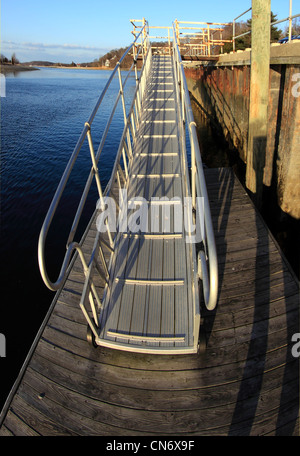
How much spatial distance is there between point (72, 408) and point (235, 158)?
8448mm

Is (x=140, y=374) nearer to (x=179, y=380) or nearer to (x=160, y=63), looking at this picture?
(x=179, y=380)

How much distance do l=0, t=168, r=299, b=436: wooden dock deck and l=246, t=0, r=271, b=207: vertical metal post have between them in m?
2.70

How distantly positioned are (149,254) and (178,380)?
1.39 m

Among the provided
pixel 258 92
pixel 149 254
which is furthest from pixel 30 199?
pixel 258 92

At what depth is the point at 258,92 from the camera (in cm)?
461

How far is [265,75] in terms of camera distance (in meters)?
4.49

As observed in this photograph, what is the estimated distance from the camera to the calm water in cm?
498

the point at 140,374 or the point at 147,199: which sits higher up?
the point at 147,199

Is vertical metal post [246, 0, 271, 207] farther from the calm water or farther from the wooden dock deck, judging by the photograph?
the calm water

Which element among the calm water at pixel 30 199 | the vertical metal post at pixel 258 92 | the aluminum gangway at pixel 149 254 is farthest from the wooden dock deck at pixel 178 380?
the vertical metal post at pixel 258 92

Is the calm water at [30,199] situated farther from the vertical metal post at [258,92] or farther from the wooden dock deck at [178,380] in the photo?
the vertical metal post at [258,92]

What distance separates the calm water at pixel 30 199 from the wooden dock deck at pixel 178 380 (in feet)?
7.21
